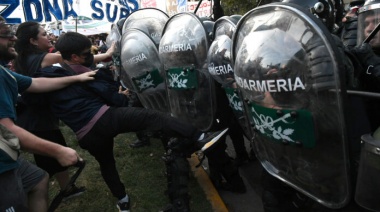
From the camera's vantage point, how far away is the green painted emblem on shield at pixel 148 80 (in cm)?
363

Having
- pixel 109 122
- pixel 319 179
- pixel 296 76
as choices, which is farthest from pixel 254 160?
pixel 296 76

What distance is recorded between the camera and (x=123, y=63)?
388cm

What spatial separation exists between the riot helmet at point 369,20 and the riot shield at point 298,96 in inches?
37.1

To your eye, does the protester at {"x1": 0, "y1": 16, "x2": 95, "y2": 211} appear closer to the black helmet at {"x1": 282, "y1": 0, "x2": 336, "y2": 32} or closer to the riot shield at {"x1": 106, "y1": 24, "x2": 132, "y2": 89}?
the riot shield at {"x1": 106, "y1": 24, "x2": 132, "y2": 89}

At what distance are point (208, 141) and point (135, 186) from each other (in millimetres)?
1709

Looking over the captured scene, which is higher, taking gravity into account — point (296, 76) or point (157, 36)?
point (296, 76)

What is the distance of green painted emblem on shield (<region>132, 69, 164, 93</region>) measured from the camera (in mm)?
3631

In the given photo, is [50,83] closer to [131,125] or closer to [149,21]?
[131,125]

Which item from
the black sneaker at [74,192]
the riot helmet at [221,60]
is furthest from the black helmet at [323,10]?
the black sneaker at [74,192]

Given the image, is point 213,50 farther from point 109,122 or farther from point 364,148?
point 364,148

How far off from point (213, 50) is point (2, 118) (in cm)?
159

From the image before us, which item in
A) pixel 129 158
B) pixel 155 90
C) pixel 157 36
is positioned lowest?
pixel 129 158

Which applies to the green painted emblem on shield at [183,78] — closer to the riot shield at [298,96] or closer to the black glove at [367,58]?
the riot shield at [298,96]

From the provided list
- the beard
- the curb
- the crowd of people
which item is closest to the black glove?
the crowd of people
